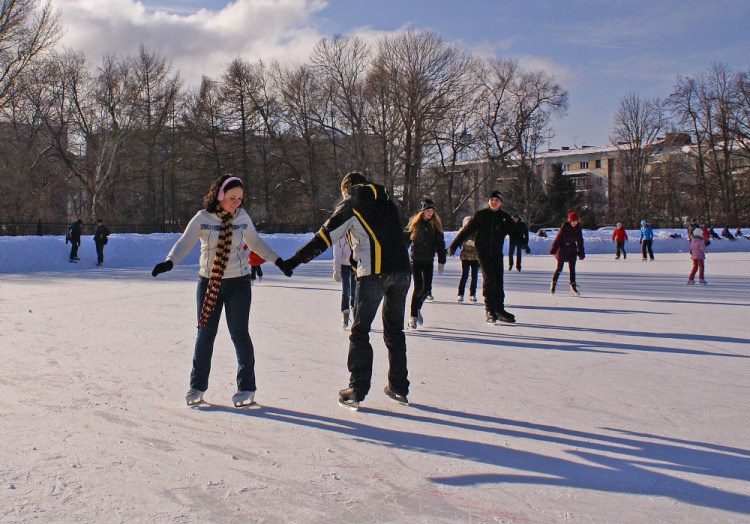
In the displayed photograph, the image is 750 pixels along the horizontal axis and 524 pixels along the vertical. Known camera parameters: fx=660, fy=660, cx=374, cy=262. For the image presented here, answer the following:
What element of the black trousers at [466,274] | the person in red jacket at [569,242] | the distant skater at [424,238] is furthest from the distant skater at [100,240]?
the distant skater at [424,238]

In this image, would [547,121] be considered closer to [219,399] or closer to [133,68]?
[133,68]

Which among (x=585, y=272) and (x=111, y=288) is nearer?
(x=111, y=288)

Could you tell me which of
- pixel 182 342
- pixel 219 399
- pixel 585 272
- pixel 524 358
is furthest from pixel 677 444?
pixel 585 272

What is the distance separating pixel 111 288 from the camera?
12.3m

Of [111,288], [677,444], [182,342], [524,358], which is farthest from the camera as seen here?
[111,288]

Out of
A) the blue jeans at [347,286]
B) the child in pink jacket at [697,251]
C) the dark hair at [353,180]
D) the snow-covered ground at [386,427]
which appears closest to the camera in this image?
the snow-covered ground at [386,427]

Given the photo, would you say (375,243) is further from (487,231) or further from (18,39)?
(18,39)

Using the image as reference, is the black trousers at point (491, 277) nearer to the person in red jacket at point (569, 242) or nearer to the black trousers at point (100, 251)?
the person in red jacket at point (569, 242)

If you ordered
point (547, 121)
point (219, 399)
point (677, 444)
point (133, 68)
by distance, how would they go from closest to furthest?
point (677, 444), point (219, 399), point (133, 68), point (547, 121)

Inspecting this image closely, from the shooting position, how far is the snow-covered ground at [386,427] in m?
2.62

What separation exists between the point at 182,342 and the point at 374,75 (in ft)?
101

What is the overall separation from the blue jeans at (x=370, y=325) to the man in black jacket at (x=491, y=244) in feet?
12.1

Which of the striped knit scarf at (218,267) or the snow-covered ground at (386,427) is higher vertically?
the striped knit scarf at (218,267)

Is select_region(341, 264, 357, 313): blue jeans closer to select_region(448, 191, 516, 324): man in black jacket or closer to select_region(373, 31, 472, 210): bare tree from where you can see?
select_region(448, 191, 516, 324): man in black jacket
